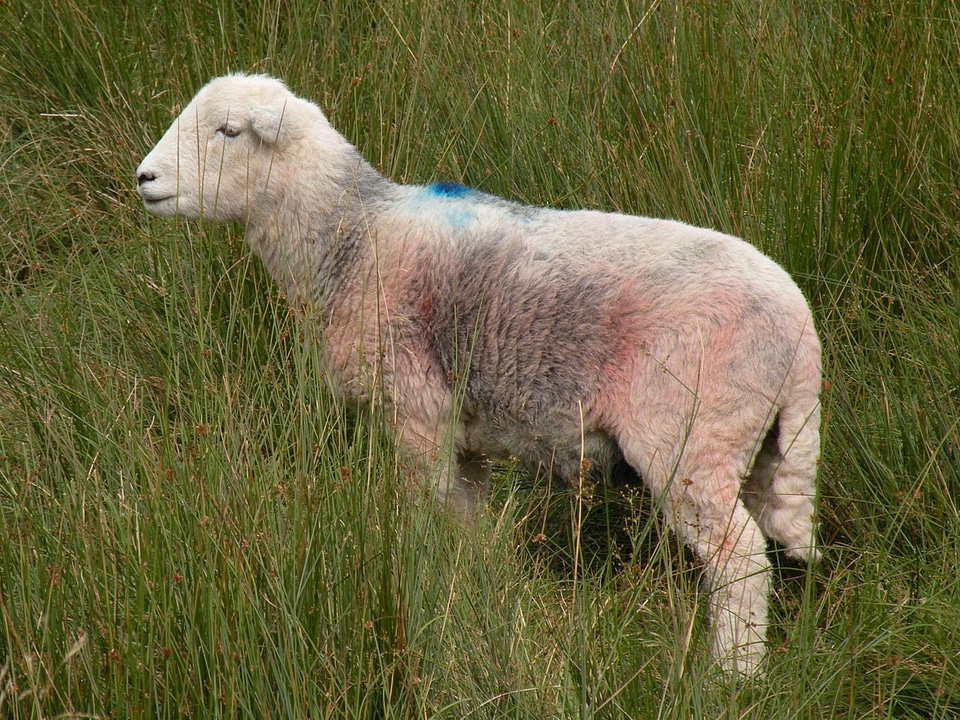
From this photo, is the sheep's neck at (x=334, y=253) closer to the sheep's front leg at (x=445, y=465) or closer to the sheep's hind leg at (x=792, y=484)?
the sheep's front leg at (x=445, y=465)

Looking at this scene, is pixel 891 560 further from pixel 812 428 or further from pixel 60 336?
pixel 60 336

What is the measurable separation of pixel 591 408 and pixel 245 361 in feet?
3.86

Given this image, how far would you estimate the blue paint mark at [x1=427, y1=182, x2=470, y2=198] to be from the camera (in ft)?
12.3

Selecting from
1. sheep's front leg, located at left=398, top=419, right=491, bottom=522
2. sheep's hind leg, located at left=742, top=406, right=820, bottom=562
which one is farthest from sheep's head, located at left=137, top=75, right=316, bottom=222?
sheep's hind leg, located at left=742, top=406, right=820, bottom=562

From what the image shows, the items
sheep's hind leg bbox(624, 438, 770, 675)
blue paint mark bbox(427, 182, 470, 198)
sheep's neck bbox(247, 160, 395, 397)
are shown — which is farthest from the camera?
blue paint mark bbox(427, 182, 470, 198)

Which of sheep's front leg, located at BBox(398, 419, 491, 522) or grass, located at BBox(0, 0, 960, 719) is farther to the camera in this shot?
sheep's front leg, located at BBox(398, 419, 491, 522)

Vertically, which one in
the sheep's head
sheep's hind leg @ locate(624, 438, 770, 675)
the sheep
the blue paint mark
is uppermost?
the sheep's head

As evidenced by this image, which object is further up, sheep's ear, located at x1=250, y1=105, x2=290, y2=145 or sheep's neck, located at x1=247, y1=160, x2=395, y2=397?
sheep's ear, located at x1=250, y1=105, x2=290, y2=145

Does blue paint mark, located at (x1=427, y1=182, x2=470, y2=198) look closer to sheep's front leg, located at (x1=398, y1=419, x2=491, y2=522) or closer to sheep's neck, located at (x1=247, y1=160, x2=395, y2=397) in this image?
sheep's neck, located at (x1=247, y1=160, x2=395, y2=397)

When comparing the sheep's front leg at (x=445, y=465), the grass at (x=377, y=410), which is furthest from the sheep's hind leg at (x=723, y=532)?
the sheep's front leg at (x=445, y=465)

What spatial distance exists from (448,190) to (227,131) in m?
0.75

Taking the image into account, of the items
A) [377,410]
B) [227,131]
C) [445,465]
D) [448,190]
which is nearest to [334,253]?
[448,190]

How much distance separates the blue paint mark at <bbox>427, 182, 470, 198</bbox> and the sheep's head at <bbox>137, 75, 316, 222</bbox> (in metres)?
0.48

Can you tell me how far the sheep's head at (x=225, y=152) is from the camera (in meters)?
3.71
